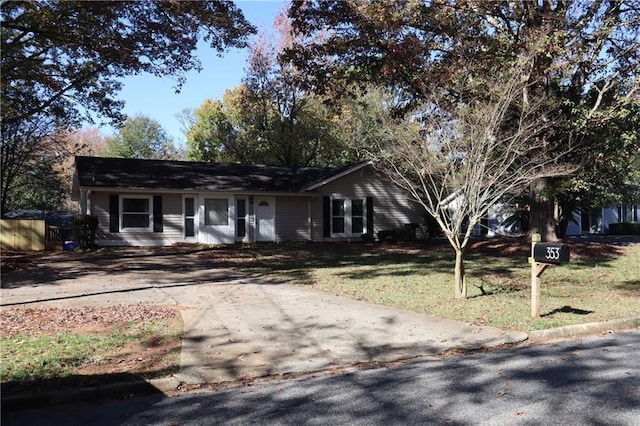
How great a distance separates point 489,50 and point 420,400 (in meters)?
12.0

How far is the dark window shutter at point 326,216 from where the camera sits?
25641 millimetres

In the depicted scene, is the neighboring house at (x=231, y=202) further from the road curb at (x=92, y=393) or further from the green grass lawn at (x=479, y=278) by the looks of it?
the road curb at (x=92, y=393)

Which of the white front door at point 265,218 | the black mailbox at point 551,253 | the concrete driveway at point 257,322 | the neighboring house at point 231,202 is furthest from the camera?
the white front door at point 265,218

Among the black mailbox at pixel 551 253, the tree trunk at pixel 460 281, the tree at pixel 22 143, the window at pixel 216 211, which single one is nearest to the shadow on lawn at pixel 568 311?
the black mailbox at pixel 551 253

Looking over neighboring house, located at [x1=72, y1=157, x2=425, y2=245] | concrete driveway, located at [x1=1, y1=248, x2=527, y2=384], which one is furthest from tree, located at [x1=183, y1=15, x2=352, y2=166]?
concrete driveway, located at [x1=1, y1=248, x2=527, y2=384]

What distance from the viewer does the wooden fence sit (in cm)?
2134

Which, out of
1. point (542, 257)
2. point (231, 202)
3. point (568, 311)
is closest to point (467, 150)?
point (542, 257)

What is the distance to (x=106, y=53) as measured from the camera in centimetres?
1373

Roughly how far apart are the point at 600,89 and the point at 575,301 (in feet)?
30.3

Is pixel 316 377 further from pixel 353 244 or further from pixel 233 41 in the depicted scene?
pixel 353 244

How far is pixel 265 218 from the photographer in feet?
82.1

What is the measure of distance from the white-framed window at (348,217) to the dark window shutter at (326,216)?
10.6 inches

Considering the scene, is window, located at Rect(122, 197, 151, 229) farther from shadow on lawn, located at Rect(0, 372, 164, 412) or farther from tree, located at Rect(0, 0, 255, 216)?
shadow on lawn, located at Rect(0, 372, 164, 412)

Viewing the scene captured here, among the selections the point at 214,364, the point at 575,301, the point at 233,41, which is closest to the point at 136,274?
the point at 233,41
